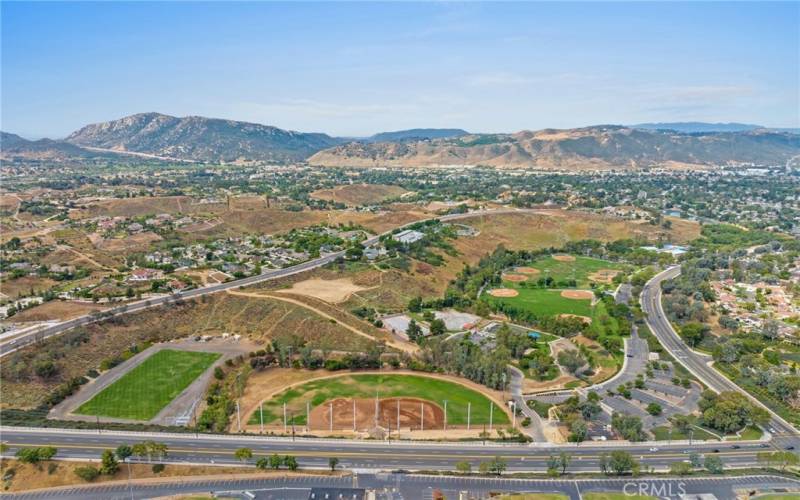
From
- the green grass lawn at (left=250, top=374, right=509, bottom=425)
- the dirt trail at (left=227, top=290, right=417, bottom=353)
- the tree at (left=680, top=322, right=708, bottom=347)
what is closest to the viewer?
the green grass lawn at (left=250, top=374, right=509, bottom=425)

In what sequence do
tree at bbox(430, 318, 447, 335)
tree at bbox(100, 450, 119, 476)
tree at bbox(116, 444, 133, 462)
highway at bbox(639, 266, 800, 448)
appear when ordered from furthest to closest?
tree at bbox(430, 318, 447, 335)
highway at bbox(639, 266, 800, 448)
tree at bbox(116, 444, 133, 462)
tree at bbox(100, 450, 119, 476)

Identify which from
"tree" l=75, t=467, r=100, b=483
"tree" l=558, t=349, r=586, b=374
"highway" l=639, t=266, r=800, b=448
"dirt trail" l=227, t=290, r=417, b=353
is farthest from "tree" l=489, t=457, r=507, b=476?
"tree" l=75, t=467, r=100, b=483

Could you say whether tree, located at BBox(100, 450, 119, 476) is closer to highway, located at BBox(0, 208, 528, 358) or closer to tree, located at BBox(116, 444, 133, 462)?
tree, located at BBox(116, 444, 133, 462)

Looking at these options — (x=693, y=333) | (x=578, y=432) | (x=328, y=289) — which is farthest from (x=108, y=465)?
(x=693, y=333)

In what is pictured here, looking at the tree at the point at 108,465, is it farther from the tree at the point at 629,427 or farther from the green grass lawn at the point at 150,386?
the tree at the point at 629,427

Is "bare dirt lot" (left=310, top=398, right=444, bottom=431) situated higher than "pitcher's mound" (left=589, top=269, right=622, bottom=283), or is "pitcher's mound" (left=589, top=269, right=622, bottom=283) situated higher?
"pitcher's mound" (left=589, top=269, right=622, bottom=283)

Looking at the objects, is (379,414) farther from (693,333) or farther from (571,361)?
(693,333)
